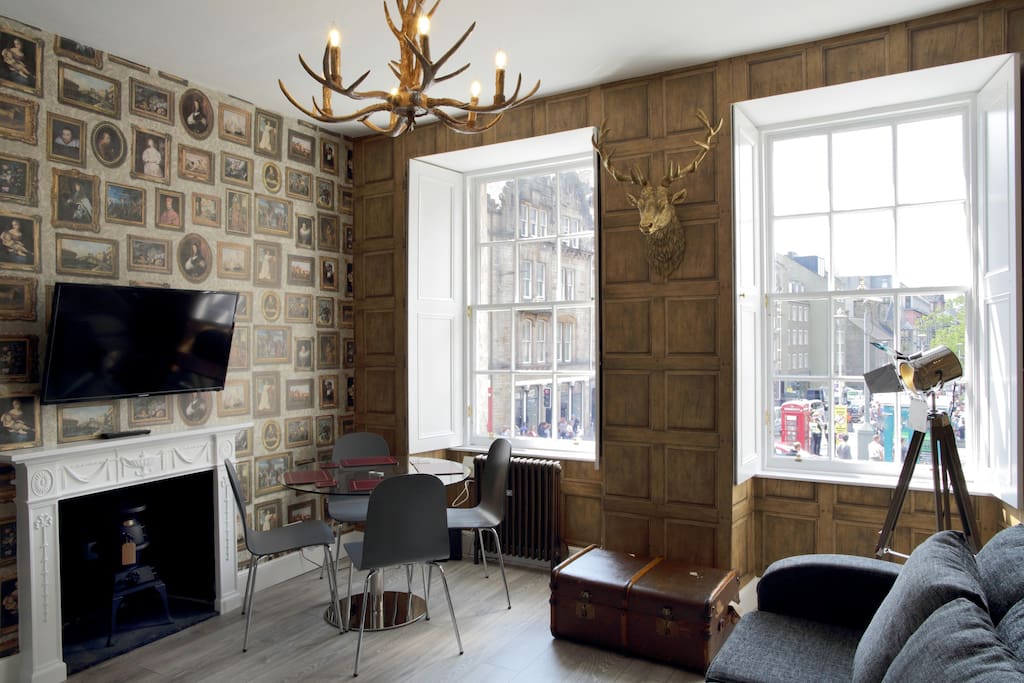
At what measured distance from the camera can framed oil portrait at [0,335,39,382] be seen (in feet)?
10.6

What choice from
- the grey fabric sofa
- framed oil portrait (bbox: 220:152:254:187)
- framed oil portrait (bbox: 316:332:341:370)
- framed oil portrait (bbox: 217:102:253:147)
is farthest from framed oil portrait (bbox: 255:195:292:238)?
the grey fabric sofa

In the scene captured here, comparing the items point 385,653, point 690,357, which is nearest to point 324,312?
point 385,653

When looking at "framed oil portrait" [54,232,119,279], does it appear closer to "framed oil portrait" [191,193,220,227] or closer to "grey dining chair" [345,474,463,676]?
"framed oil portrait" [191,193,220,227]

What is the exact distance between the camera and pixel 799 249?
4.26 metres

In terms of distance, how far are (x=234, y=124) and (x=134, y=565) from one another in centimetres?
272

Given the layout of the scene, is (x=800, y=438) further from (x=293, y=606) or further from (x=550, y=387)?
(x=293, y=606)

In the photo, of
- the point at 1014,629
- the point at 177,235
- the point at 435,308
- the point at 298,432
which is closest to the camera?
the point at 1014,629

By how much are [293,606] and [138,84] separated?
315cm

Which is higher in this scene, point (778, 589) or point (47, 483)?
point (47, 483)

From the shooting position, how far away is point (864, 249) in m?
4.06

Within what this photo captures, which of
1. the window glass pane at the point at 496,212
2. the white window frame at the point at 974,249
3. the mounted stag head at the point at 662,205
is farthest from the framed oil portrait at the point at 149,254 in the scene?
the white window frame at the point at 974,249

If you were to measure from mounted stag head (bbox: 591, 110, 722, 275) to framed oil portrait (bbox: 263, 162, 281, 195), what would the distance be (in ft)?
7.12

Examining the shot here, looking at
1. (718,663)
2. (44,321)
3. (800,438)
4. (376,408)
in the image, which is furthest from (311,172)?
(718,663)

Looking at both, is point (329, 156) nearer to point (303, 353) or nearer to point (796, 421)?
point (303, 353)
